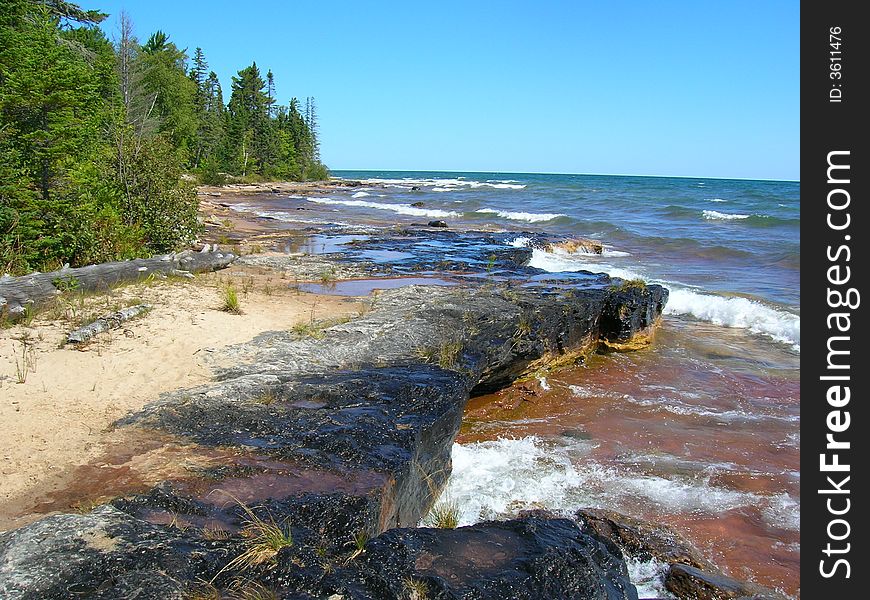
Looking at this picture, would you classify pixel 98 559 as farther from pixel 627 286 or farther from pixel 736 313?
pixel 736 313

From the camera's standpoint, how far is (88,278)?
9469 millimetres

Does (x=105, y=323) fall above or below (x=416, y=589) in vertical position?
above

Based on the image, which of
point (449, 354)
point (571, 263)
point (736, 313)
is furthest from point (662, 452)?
point (571, 263)

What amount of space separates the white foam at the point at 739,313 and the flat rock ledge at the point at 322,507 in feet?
25.7

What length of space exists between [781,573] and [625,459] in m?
2.10

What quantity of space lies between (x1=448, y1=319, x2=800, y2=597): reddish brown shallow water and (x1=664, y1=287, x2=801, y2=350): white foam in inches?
96.5

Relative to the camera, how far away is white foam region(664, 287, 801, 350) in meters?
12.6

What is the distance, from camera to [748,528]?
5.59 meters

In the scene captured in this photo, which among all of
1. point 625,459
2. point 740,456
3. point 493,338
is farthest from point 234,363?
point 740,456

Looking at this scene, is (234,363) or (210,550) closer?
(210,550)

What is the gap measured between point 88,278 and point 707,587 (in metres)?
9.71

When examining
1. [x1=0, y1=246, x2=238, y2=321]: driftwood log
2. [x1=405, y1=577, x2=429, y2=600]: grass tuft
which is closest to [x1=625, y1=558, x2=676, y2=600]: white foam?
[x1=405, y1=577, x2=429, y2=600]: grass tuft

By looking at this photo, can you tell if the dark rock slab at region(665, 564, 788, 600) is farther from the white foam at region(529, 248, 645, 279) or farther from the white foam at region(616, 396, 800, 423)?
the white foam at region(529, 248, 645, 279)
